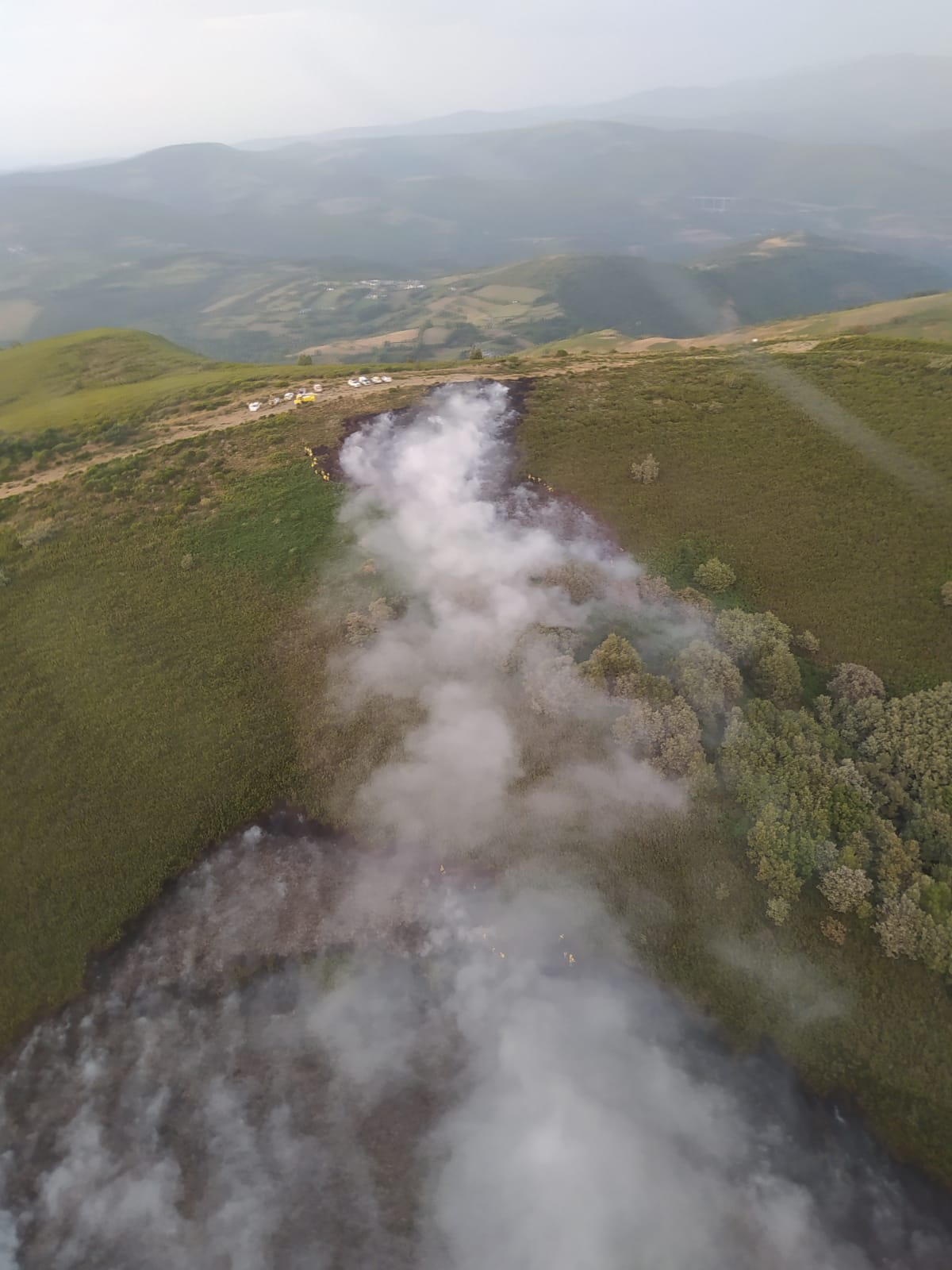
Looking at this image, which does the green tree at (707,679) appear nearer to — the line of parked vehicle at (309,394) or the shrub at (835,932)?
the shrub at (835,932)

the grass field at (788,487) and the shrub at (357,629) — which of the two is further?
the grass field at (788,487)

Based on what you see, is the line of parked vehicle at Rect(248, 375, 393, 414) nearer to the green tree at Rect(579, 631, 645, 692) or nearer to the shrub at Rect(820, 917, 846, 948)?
the green tree at Rect(579, 631, 645, 692)

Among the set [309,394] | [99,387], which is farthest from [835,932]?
[99,387]

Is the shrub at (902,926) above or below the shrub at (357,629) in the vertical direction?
below

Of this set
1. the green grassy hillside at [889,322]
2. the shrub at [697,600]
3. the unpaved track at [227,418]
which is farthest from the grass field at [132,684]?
the green grassy hillside at [889,322]

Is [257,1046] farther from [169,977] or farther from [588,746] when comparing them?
[588,746]

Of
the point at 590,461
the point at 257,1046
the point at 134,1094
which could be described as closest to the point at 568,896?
the point at 257,1046
